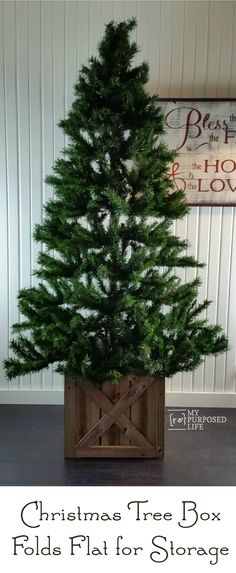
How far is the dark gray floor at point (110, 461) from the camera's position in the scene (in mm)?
1971

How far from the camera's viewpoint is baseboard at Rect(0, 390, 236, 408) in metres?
2.79

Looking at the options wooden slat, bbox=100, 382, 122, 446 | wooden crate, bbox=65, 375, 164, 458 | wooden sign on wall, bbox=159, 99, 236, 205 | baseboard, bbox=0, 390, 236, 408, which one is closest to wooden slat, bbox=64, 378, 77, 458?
wooden crate, bbox=65, 375, 164, 458

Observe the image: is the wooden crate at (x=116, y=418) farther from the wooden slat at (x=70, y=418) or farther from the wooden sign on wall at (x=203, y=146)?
the wooden sign on wall at (x=203, y=146)

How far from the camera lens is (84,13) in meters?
2.54

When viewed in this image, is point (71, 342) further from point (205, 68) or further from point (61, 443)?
point (205, 68)

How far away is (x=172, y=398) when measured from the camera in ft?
9.14

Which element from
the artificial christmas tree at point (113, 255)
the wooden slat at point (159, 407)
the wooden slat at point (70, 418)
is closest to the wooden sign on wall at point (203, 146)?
the artificial christmas tree at point (113, 255)

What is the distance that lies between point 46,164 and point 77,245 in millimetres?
927

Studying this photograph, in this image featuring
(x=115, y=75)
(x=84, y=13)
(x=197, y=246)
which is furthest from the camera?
(x=197, y=246)

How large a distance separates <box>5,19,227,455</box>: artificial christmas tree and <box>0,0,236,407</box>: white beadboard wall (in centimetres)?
70

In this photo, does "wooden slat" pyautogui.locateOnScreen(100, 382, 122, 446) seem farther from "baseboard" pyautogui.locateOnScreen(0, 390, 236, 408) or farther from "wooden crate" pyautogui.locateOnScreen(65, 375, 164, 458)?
"baseboard" pyautogui.locateOnScreen(0, 390, 236, 408)

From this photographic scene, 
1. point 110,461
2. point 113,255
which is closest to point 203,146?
point 113,255

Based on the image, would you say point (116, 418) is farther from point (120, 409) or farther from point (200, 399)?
point (200, 399)
